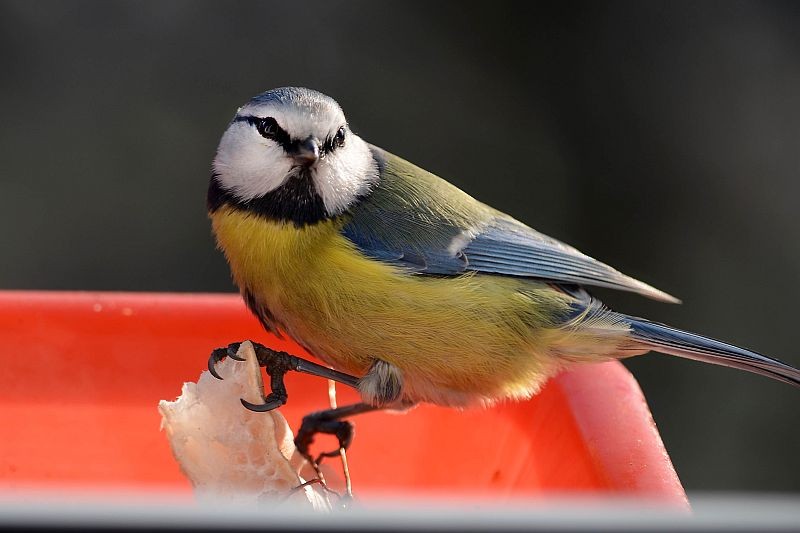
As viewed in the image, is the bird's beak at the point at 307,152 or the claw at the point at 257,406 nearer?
the claw at the point at 257,406

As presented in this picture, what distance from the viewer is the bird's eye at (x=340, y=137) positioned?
5.80 ft

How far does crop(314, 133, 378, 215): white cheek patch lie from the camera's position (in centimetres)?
175

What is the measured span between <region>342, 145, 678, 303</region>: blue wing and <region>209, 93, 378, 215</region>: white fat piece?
45mm

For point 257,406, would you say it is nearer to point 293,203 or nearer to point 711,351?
point 293,203

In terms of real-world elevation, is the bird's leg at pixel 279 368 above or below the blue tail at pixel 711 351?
below

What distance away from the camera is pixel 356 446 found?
170 cm

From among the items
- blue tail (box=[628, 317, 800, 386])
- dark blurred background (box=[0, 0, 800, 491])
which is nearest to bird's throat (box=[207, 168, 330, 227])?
blue tail (box=[628, 317, 800, 386])

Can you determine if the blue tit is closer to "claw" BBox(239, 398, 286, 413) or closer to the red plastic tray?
the red plastic tray

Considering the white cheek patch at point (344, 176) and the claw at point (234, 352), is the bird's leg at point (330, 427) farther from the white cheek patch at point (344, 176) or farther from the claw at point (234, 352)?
the white cheek patch at point (344, 176)

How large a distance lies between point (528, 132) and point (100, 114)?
1.42 meters

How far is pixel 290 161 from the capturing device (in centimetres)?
171

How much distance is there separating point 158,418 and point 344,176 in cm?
48

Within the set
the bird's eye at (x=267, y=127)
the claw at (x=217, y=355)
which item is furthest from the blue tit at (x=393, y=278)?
the claw at (x=217, y=355)

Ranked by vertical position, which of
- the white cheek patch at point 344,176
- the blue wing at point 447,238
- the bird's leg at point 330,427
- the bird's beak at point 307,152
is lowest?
the bird's leg at point 330,427
